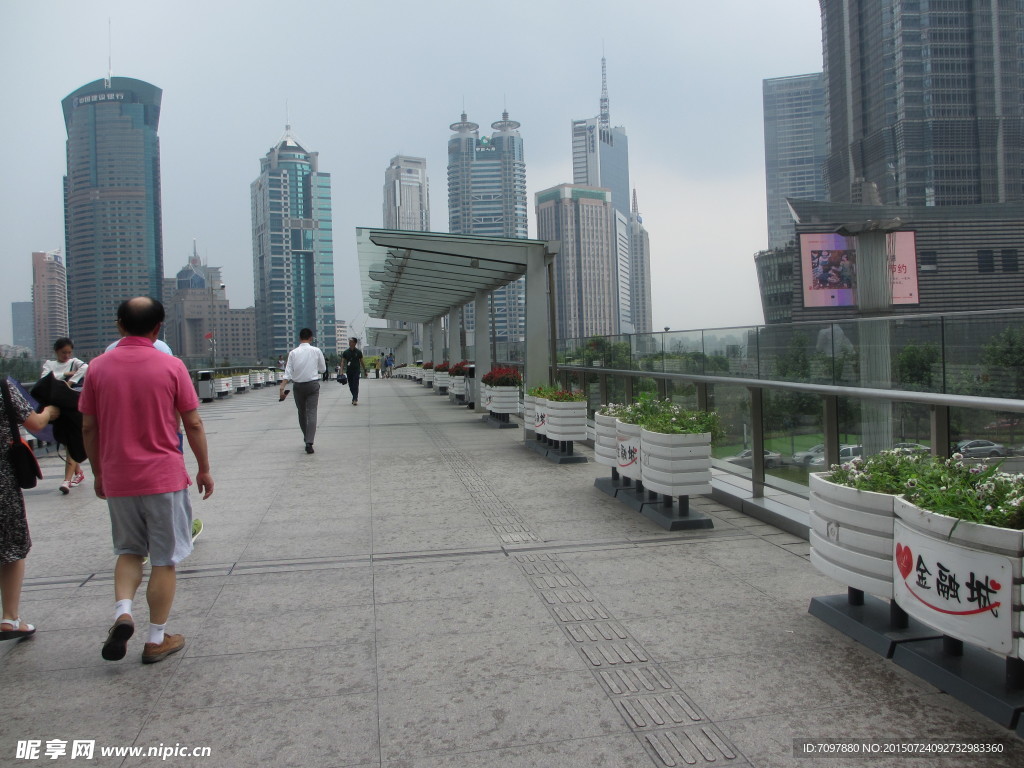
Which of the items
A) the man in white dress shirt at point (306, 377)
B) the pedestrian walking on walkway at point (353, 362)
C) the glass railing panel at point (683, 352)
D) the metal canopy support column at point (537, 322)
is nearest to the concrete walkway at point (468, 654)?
the glass railing panel at point (683, 352)

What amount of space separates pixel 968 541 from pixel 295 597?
139 inches

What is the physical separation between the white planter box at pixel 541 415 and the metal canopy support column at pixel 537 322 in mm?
1416

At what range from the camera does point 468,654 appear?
3.81m

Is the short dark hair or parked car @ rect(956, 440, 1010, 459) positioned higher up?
the short dark hair

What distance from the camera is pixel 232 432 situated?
15.7m

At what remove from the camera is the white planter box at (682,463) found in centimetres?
630

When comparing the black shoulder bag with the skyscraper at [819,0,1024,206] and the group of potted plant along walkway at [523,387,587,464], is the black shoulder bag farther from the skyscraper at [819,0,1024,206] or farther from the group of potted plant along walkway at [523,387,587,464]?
the skyscraper at [819,0,1024,206]

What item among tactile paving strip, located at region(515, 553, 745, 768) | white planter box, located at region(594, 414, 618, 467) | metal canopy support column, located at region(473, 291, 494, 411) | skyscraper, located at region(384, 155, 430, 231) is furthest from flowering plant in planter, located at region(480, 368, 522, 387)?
skyscraper, located at region(384, 155, 430, 231)

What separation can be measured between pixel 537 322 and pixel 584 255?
7740 cm

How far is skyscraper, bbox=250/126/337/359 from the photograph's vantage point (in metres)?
86.1

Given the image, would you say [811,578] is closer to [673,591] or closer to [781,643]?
[673,591]

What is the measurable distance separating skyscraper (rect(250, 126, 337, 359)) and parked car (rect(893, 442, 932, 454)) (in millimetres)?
78884

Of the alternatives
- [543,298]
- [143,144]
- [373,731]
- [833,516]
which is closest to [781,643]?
[833,516]

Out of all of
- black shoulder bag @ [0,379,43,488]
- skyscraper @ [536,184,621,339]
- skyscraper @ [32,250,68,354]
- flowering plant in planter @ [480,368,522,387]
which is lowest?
black shoulder bag @ [0,379,43,488]
